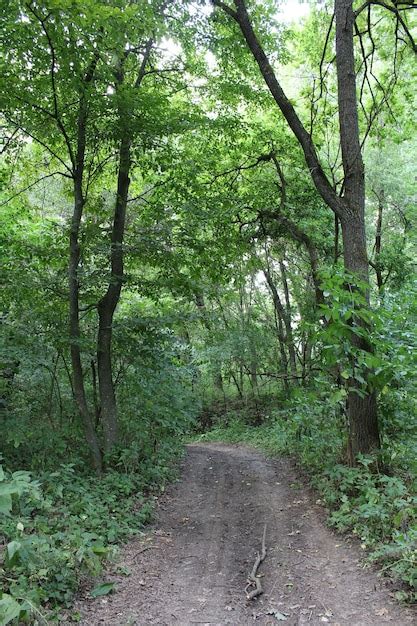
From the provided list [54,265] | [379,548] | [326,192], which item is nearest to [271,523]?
[379,548]

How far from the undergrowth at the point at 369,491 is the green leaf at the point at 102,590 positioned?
8.47 feet

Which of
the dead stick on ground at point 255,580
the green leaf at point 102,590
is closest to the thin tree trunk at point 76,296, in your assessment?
the green leaf at point 102,590

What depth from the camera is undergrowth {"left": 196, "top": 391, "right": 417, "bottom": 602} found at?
4395 mm

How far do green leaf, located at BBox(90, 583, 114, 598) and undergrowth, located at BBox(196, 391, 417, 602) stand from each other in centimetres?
258

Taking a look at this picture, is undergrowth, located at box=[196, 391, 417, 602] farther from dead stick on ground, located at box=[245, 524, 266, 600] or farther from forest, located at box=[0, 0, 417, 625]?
dead stick on ground, located at box=[245, 524, 266, 600]

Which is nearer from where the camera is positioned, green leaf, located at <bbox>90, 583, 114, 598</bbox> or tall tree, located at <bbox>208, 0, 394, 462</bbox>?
green leaf, located at <bbox>90, 583, 114, 598</bbox>

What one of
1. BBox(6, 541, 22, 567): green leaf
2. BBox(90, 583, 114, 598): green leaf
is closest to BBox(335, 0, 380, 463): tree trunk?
BBox(90, 583, 114, 598): green leaf

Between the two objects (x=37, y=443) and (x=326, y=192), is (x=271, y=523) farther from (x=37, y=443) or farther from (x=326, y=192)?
(x=326, y=192)

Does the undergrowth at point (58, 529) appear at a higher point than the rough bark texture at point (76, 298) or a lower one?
lower

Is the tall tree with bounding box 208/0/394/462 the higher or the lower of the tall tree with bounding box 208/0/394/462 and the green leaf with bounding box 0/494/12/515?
the higher

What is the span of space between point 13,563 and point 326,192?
5958mm

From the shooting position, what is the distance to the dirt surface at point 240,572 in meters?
4.04

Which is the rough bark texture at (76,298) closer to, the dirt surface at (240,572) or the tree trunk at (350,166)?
the dirt surface at (240,572)

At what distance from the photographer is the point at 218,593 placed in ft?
14.8
